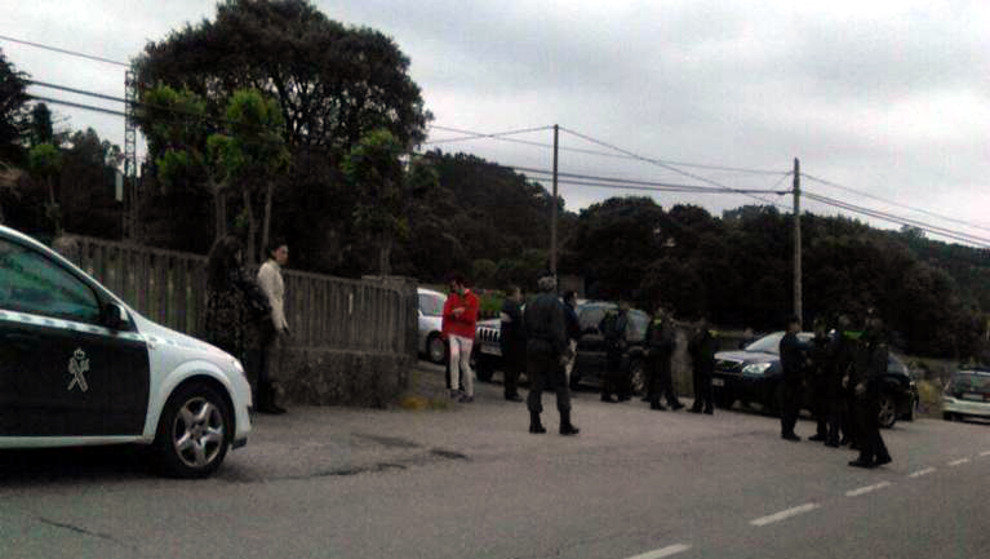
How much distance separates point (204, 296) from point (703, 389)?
9.38 m

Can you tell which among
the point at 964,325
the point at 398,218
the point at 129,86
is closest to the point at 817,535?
the point at 398,218

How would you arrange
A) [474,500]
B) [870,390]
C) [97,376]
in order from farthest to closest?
[870,390] < [474,500] < [97,376]

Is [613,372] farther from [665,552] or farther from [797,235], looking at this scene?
[797,235]

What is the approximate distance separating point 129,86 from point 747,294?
42.9 metres

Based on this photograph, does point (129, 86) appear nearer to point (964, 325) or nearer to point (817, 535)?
point (817, 535)

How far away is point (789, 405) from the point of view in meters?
14.8

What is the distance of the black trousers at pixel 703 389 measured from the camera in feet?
57.6

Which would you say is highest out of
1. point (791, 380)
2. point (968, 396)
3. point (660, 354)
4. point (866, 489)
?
point (660, 354)

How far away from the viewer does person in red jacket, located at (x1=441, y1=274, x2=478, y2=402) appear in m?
15.0

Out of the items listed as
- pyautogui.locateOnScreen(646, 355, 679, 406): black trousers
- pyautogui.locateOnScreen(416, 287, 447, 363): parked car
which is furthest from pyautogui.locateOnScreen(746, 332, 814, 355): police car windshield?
pyautogui.locateOnScreen(416, 287, 447, 363): parked car

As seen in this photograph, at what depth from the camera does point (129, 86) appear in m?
45.0

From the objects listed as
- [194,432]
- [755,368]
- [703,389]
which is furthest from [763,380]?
[194,432]

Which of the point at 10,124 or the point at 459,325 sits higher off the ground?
the point at 10,124

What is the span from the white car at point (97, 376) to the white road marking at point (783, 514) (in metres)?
4.07
